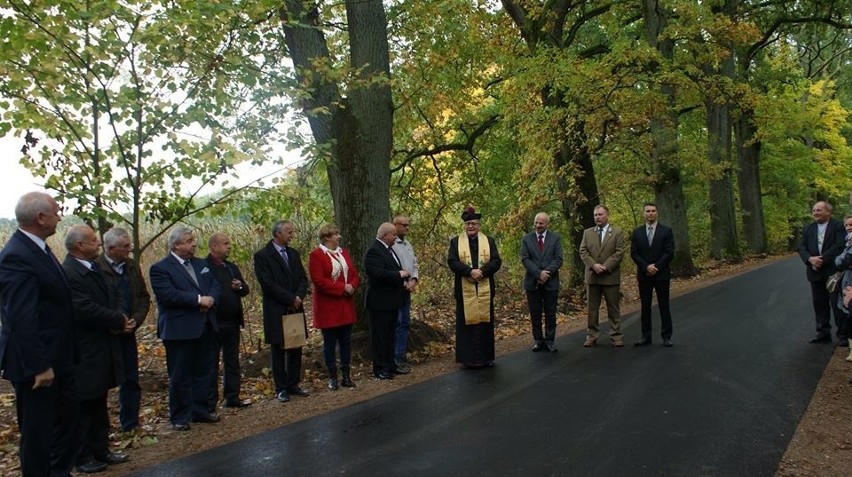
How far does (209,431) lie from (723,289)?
1373 centimetres

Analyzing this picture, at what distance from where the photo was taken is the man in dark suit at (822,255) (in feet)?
28.9

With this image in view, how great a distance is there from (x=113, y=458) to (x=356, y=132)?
5.63 meters

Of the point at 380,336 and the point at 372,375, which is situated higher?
the point at 380,336

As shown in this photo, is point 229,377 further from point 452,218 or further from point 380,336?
point 452,218

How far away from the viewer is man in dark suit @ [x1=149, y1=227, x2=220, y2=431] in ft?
20.3

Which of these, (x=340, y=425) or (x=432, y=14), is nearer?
(x=340, y=425)

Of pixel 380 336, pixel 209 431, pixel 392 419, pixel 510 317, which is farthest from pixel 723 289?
pixel 209 431

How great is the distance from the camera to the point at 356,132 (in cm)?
941

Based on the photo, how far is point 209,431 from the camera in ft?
19.9

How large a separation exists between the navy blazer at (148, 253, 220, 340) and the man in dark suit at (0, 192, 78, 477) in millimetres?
1587

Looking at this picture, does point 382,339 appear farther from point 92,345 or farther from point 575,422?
point 92,345

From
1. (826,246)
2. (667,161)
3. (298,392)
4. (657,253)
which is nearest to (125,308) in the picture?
(298,392)

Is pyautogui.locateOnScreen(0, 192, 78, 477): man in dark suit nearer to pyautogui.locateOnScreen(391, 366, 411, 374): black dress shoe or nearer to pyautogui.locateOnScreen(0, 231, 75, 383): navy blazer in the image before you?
pyautogui.locateOnScreen(0, 231, 75, 383): navy blazer

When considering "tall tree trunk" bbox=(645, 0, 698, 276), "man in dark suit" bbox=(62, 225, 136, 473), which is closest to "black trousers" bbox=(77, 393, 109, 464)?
"man in dark suit" bbox=(62, 225, 136, 473)
